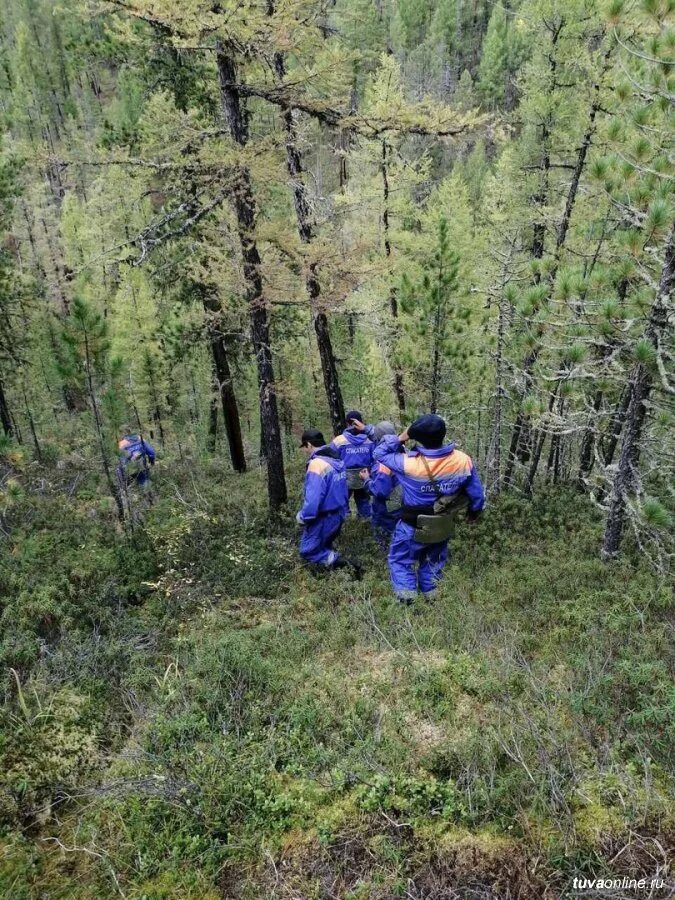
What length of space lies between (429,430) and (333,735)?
3317 mm

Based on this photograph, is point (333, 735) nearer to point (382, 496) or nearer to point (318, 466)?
point (318, 466)

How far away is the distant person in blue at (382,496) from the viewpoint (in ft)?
24.0

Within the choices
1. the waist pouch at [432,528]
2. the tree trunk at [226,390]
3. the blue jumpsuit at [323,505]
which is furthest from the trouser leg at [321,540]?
the tree trunk at [226,390]

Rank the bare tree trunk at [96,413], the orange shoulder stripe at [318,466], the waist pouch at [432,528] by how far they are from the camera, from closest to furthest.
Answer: the waist pouch at [432,528], the orange shoulder stripe at [318,466], the bare tree trunk at [96,413]

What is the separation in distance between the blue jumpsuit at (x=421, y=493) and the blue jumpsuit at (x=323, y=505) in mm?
711

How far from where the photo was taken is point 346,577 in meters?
7.22

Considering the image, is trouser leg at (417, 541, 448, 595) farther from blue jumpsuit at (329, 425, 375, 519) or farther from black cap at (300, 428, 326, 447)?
blue jumpsuit at (329, 425, 375, 519)

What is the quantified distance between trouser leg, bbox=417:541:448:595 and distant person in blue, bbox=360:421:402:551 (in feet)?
3.55

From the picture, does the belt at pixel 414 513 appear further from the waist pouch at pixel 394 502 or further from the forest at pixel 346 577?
the waist pouch at pixel 394 502

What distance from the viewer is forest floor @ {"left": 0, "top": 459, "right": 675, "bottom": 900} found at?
2.87 metres

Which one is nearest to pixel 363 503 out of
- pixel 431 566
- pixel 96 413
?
pixel 431 566

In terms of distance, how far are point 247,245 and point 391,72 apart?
1124 cm

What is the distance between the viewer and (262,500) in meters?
11.2

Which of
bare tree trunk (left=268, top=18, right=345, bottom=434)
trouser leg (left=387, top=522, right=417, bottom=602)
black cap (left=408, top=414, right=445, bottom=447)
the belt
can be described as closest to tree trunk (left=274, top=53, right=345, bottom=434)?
bare tree trunk (left=268, top=18, right=345, bottom=434)
